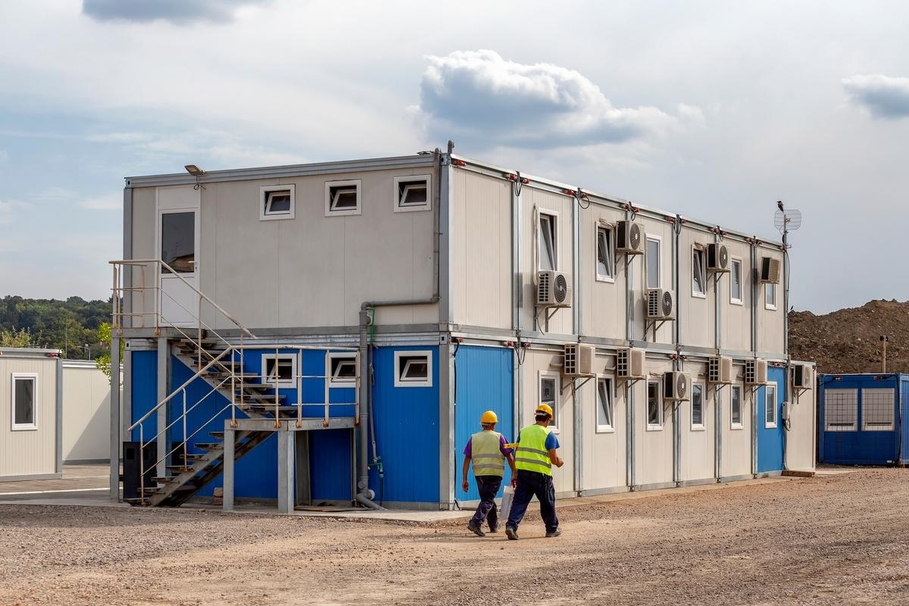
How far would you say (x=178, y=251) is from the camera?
24.1 meters

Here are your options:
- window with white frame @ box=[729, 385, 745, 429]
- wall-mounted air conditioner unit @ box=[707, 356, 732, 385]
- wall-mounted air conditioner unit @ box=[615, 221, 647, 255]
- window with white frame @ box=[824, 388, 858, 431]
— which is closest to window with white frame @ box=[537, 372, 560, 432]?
wall-mounted air conditioner unit @ box=[615, 221, 647, 255]

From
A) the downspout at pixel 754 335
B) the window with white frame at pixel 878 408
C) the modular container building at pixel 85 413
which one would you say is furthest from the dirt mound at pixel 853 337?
the modular container building at pixel 85 413

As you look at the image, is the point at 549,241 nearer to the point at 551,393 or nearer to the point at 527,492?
the point at 551,393

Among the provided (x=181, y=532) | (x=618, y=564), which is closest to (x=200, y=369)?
(x=181, y=532)

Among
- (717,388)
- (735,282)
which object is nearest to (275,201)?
(717,388)

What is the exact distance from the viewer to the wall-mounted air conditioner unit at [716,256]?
30516 mm

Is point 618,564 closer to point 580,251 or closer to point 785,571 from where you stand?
point 785,571

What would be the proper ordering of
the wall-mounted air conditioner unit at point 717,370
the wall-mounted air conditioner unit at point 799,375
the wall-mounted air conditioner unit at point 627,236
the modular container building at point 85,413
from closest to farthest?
1. the wall-mounted air conditioner unit at point 627,236
2. the wall-mounted air conditioner unit at point 717,370
3. the wall-mounted air conditioner unit at point 799,375
4. the modular container building at point 85,413

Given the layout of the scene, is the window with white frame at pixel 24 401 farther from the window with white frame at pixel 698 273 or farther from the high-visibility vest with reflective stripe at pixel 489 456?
the high-visibility vest with reflective stripe at pixel 489 456

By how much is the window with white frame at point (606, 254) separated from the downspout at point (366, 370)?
5.63 meters

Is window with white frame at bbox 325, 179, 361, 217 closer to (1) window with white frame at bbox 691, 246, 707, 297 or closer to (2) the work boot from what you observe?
(2) the work boot

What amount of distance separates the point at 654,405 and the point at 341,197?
907 cm

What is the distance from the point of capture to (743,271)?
32719mm

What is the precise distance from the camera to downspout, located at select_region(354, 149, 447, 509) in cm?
2158
